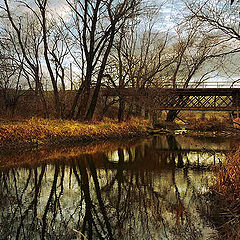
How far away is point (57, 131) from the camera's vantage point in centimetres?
1817

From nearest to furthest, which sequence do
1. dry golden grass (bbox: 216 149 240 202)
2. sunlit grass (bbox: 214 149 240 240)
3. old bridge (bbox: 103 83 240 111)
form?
sunlit grass (bbox: 214 149 240 240), dry golden grass (bbox: 216 149 240 202), old bridge (bbox: 103 83 240 111)

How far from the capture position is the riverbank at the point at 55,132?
15461 mm

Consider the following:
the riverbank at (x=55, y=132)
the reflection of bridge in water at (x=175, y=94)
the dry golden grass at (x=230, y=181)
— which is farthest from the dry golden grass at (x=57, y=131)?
the dry golden grass at (x=230, y=181)

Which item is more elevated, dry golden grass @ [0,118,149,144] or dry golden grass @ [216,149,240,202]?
dry golden grass @ [0,118,149,144]

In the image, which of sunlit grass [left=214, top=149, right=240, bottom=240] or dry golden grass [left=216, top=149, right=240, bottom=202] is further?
dry golden grass [left=216, top=149, right=240, bottom=202]

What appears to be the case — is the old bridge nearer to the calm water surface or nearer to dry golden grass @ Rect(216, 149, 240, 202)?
the calm water surface

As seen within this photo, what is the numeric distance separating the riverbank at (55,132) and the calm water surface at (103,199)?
9.53 feet

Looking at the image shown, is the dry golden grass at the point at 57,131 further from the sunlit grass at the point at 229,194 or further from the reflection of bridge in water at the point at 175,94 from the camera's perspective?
the sunlit grass at the point at 229,194

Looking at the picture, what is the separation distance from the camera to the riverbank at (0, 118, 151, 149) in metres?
15.5

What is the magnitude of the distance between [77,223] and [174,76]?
2960 centimetres

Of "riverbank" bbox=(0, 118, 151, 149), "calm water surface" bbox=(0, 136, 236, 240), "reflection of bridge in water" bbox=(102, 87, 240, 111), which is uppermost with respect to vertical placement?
"reflection of bridge in water" bbox=(102, 87, 240, 111)

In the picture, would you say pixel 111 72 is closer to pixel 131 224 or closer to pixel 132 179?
pixel 132 179

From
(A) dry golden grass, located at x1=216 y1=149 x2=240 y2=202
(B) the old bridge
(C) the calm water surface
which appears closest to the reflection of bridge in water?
(B) the old bridge

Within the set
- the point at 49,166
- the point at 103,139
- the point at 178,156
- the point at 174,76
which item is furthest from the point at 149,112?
the point at 49,166
